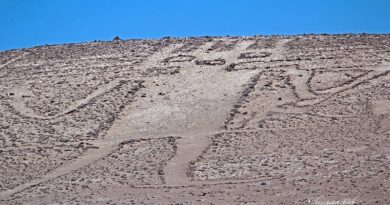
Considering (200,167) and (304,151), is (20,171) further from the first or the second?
(304,151)

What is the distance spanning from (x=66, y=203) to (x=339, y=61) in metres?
12.2

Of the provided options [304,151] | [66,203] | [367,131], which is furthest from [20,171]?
[367,131]

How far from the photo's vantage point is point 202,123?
54.0 feet

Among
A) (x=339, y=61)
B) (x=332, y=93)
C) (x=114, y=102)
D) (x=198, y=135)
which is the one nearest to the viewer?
(x=198, y=135)

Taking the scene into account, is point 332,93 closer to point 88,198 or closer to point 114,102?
point 114,102

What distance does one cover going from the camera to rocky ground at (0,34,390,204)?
11281mm

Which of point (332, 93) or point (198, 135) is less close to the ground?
point (332, 93)

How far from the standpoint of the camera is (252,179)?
11.5 meters

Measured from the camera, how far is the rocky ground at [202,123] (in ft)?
37.0

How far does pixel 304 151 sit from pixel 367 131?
194cm

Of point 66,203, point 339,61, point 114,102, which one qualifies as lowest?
point 66,203

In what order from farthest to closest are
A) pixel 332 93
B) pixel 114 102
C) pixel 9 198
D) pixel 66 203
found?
pixel 114 102 < pixel 332 93 < pixel 9 198 < pixel 66 203

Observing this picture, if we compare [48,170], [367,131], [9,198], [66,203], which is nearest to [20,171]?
[48,170]

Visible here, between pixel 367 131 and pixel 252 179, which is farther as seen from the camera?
pixel 367 131
